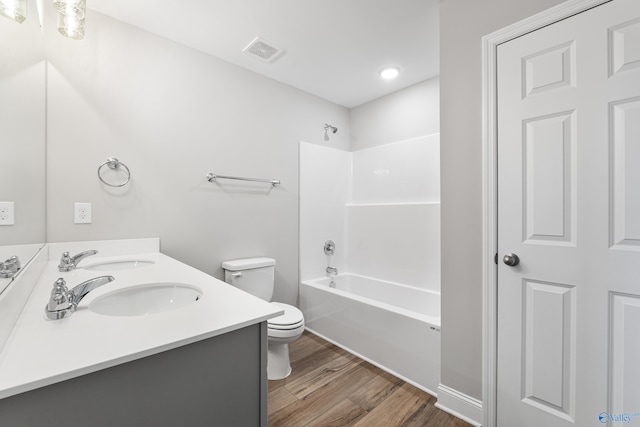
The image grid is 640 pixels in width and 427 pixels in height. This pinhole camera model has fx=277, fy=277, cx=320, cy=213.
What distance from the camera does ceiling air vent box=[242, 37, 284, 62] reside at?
2008 mm

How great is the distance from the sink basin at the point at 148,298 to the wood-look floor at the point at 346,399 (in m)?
0.91

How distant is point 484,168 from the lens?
1422 mm

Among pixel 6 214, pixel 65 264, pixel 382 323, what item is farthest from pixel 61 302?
pixel 382 323

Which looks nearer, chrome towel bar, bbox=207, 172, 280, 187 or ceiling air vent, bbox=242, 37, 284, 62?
ceiling air vent, bbox=242, 37, 284, 62

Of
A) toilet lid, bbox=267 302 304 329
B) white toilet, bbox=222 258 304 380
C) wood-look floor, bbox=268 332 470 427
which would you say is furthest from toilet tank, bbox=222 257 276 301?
wood-look floor, bbox=268 332 470 427

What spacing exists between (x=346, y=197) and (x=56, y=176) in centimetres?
242

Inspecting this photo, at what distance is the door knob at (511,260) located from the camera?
133cm

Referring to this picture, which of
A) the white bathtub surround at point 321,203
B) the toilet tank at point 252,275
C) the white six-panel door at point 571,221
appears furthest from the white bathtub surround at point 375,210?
the white six-panel door at point 571,221

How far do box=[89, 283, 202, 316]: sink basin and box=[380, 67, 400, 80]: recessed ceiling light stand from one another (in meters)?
2.27

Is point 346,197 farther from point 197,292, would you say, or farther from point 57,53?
point 57,53

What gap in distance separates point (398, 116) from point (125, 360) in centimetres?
282

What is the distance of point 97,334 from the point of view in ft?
2.19

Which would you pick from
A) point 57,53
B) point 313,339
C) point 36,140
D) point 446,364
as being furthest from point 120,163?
point 446,364

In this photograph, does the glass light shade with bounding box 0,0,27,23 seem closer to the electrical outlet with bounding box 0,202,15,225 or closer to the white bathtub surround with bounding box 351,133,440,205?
the electrical outlet with bounding box 0,202,15,225
